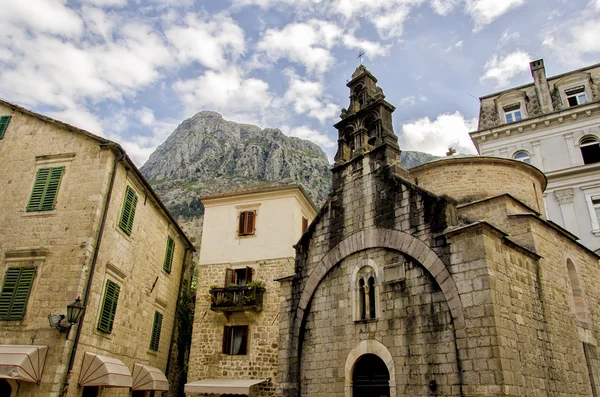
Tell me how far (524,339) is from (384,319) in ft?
10.4

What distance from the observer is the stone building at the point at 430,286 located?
960cm

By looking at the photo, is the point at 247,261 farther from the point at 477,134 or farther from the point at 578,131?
the point at 578,131

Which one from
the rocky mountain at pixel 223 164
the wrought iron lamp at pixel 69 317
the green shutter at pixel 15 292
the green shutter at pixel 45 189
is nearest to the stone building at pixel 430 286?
the wrought iron lamp at pixel 69 317

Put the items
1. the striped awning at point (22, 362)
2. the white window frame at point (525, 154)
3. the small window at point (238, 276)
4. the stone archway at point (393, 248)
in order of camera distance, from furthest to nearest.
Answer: the white window frame at point (525, 154) → the small window at point (238, 276) → the striped awning at point (22, 362) → the stone archway at point (393, 248)

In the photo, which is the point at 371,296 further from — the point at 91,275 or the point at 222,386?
the point at 91,275

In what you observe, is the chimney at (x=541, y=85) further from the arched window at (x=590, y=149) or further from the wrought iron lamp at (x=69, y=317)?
the wrought iron lamp at (x=69, y=317)

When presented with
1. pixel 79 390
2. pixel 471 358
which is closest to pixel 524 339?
pixel 471 358

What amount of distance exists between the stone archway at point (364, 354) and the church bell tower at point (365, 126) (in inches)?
199

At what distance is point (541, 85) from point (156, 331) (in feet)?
80.5

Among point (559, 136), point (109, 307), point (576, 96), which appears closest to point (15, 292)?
point (109, 307)

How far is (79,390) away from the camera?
13.2m

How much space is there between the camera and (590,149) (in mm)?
23703

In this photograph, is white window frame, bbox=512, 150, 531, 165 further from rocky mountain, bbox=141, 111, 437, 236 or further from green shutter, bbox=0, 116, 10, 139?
rocky mountain, bbox=141, 111, 437, 236

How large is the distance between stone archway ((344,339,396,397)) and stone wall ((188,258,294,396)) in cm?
735
